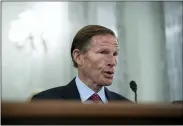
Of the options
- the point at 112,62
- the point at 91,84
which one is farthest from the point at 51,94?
the point at 112,62

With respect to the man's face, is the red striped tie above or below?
below

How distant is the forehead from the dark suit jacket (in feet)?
0.67

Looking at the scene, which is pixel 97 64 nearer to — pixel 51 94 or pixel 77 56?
pixel 77 56

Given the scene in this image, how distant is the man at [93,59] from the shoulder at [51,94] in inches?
2.4

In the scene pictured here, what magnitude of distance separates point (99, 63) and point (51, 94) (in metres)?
0.26

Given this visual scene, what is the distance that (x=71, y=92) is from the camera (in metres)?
1.56

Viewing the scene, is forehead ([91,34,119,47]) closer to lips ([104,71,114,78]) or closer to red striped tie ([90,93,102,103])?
lips ([104,71,114,78])

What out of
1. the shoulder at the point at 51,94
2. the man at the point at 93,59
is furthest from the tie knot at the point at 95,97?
the shoulder at the point at 51,94

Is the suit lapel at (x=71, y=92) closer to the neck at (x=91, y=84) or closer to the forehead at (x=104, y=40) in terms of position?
the neck at (x=91, y=84)

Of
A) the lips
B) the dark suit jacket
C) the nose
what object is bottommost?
the dark suit jacket

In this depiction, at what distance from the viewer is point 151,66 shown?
1621 millimetres

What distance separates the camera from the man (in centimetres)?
160

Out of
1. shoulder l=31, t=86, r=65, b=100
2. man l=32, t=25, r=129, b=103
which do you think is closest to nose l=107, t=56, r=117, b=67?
man l=32, t=25, r=129, b=103

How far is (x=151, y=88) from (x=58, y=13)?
55 cm
